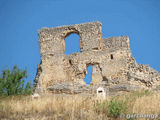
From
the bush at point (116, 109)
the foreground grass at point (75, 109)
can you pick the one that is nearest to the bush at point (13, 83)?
the foreground grass at point (75, 109)

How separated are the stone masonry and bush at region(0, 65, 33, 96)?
10.7ft

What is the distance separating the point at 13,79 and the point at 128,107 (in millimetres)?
6406

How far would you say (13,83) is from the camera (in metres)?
13.8

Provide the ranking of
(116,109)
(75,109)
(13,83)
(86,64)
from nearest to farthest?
1. (116,109)
2. (75,109)
3. (13,83)
4. (86,64)

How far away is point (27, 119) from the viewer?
8531 mm

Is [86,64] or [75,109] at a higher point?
[86,64]

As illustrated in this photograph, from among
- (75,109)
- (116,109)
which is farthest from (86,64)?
(116,109)

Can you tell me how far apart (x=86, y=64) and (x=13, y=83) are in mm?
5808

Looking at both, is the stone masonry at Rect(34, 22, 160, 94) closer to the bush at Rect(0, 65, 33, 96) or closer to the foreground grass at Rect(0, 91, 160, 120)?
the bush at Rect(0, 65, 33, 96)

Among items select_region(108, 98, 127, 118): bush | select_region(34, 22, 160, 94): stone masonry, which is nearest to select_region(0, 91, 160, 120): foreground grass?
select_region(108, 98, 127, 118): bush

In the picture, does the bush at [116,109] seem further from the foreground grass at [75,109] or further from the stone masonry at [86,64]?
the stone masonry at [86,64]

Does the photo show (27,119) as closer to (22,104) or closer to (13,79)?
(22,104)

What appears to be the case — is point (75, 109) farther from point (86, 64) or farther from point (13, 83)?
point (86, 64)

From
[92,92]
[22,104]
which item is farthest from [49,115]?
[92,92]
